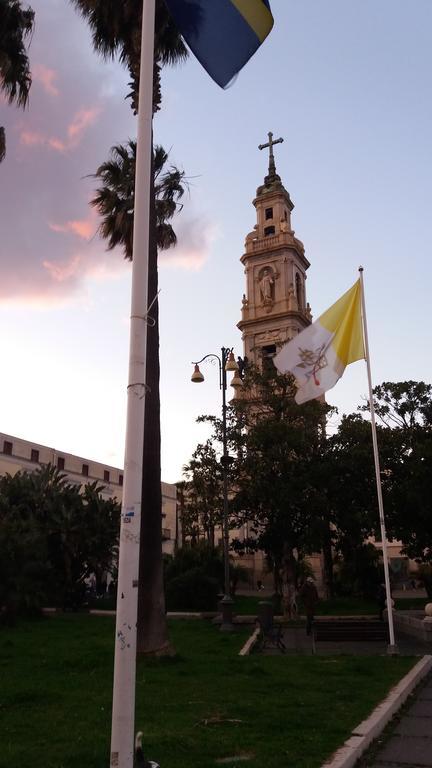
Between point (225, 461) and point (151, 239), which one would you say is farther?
point (225, 461)

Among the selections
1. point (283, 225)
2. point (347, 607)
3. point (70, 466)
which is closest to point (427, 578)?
point (347, 607)

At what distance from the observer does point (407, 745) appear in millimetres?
7742

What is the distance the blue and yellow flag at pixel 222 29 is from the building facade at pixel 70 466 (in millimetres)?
44531

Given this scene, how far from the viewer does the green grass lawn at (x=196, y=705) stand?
22.9 feet

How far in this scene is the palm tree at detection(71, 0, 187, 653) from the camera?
14805mm

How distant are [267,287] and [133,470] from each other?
5821 centimetres

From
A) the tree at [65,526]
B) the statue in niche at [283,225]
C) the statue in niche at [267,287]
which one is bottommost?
the tree at [65,526]

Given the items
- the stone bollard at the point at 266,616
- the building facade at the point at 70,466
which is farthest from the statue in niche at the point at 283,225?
the stone bollard at the point at 266,616

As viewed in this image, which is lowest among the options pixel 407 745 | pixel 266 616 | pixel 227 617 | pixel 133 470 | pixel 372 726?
pixel 407 745

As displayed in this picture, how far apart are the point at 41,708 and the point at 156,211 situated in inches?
564

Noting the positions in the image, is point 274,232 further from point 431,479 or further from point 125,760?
point 125,760

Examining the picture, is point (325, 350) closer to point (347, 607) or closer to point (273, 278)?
point (347, 607)

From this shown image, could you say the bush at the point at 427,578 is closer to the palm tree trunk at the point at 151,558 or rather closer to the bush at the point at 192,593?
the bush at the point at 192,593

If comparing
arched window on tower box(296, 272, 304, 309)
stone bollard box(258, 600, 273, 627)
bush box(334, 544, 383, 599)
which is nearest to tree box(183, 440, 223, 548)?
bush box(334, 544, 383, 599)
